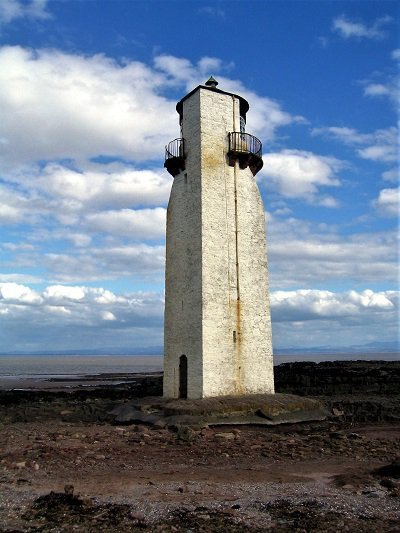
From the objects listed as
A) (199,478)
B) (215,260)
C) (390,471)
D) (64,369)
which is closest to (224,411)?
(215,260)

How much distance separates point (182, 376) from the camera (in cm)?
1916

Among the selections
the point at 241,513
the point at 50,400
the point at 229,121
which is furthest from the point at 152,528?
the point at 50,400

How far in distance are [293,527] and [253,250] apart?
526 inches

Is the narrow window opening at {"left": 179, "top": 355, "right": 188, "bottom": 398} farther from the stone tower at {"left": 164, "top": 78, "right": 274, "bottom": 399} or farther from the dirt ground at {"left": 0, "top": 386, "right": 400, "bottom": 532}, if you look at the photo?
the dirt ground at {"left": 0, "top": 386, "right": 400, "bottom": 532}

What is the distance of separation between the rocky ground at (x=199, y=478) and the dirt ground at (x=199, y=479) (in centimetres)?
2

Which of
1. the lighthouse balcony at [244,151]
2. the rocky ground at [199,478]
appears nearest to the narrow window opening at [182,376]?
the rocky ground at [199,478]

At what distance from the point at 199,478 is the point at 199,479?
0.09 metres

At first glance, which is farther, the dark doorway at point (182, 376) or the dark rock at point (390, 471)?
the dark doorway at point (182, 376)

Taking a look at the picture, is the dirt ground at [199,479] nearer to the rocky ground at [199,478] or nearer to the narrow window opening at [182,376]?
the rocky ground at [199,478]

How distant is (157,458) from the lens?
11875mm

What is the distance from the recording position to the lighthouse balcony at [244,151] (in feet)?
65.0

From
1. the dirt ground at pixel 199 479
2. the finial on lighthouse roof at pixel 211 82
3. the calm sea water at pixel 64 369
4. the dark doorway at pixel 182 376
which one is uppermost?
the finial on lighthouse roof at pixel 211 82

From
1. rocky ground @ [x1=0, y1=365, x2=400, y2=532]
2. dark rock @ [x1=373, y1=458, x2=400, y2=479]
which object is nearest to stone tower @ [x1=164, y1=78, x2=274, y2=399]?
rocky ground @ [x1=0, y1=365, x2=400, y2=532]

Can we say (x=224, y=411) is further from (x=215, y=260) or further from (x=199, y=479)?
(x=199, y=479)
